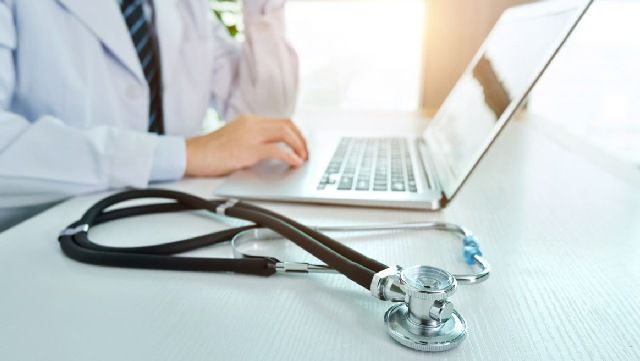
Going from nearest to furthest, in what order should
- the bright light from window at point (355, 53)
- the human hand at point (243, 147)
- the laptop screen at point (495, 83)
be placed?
the laptop screen at point (495, 83) → the human hand at point (243, 147) → the bright light from window at point (355, 53)

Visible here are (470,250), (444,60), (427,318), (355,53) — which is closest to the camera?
(427,318)

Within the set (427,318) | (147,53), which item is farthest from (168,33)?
(427,318)

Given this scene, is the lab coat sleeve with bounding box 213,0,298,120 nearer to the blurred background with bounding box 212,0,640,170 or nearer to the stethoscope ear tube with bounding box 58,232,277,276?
the blurred background with bounding box 212,0,640,170

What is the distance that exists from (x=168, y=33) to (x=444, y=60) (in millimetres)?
831

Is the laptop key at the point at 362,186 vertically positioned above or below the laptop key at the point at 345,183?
above

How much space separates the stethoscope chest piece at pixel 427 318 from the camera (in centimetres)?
33

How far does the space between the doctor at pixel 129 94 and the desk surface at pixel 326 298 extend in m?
0.10

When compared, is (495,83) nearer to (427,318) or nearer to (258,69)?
(427,318)

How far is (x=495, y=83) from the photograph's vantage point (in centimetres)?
70

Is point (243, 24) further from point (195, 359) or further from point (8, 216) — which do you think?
point (195, 359)

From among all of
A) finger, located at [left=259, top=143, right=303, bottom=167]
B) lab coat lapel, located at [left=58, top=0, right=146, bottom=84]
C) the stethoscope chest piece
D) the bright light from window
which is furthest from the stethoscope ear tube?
the bright light from window

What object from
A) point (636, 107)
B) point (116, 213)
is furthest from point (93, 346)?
point (636, 107)

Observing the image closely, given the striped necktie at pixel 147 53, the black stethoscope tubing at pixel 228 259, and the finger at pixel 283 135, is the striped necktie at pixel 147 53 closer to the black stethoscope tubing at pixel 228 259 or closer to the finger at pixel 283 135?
the finger at pixel 283 135

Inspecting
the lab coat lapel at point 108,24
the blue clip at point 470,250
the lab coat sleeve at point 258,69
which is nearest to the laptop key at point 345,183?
the blue clip at point 470,250
